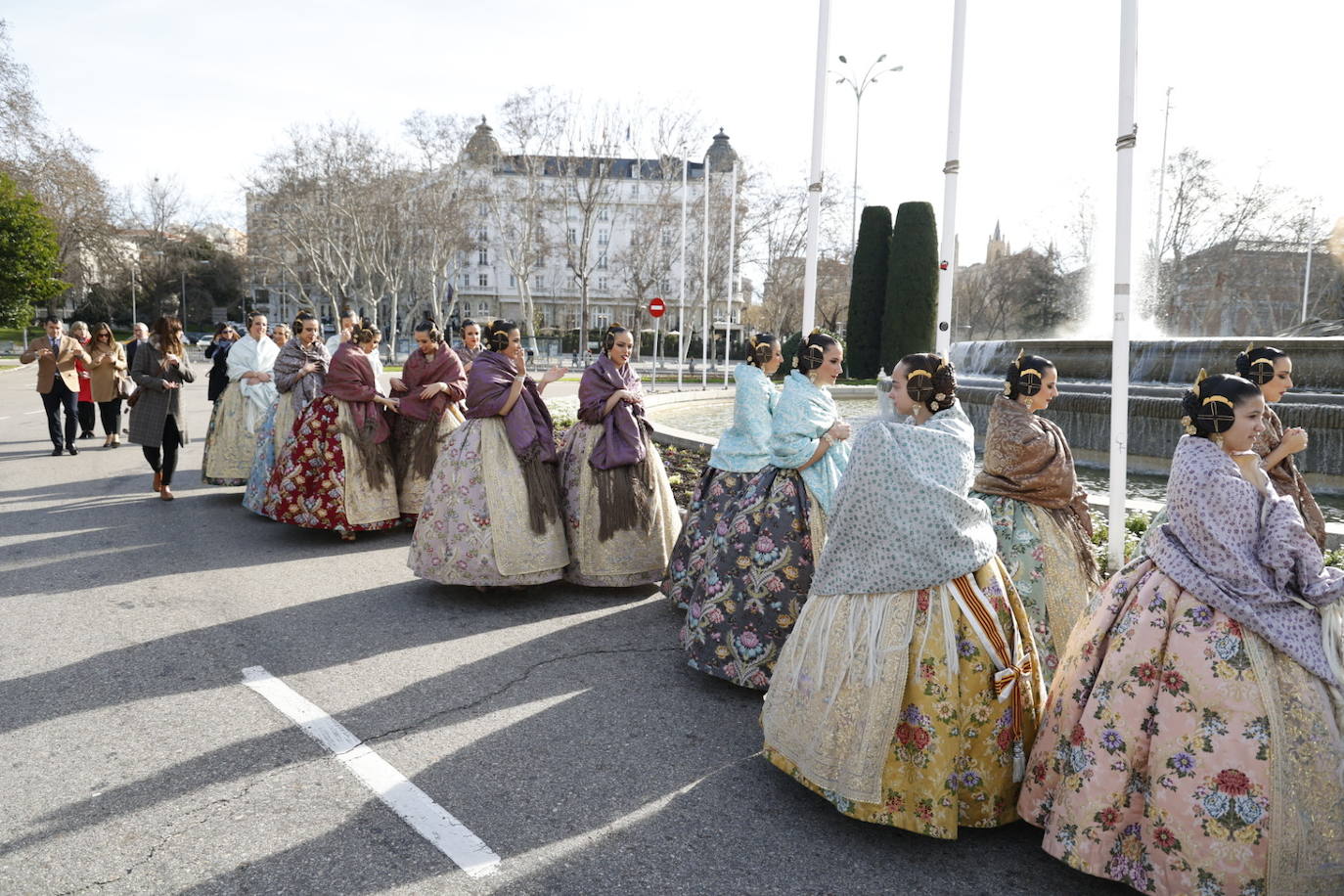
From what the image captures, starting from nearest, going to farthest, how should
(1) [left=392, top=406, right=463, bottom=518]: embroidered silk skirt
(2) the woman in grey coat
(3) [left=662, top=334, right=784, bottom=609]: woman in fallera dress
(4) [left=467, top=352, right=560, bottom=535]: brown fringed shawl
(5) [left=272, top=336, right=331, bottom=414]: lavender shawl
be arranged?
(3) [left=662, top=334, right=784, bottom=609]: woman in fallera dress → (4) [left=467, top=352, right=560, bottom=535]: brown fringed shawl → (1) [left=392, top=406, right=463, bottom=518]: embroidered silk skirt → (5) [left=272, top=336, right=331, bottom=414]: lavender shawl → (2) the woman in grey coat

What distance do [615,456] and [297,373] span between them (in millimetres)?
4164

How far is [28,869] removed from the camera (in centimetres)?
286

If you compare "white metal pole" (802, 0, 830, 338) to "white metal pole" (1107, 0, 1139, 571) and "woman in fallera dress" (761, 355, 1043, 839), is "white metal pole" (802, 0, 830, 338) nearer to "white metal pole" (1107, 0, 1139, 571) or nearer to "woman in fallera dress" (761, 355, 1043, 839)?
"white metal pole" (1107, 0, 1139, 571)

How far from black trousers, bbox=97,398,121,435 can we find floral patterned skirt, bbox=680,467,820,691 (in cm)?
1164

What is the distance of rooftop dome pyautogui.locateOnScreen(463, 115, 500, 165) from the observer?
37.8 m

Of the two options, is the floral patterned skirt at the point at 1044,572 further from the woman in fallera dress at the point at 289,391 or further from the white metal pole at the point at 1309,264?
the white metal pole at the point at 1309,264

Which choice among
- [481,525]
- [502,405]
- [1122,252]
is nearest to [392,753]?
[481,525]

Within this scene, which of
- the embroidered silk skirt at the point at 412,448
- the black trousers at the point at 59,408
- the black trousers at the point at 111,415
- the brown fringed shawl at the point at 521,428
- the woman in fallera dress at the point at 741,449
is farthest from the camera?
the black trousers at the point at 111,415

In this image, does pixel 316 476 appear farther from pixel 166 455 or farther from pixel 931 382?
pixel 931 382

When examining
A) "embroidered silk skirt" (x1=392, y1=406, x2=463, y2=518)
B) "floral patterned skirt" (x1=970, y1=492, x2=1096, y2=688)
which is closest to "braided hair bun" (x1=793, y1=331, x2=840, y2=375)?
"floral patterned skirt" (x1=970, y1=492, x2=1096, y2=688)

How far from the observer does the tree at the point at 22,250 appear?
1225 inches

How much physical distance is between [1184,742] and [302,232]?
1713 inches

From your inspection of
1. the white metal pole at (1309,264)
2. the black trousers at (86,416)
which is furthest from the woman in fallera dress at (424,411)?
the white metal pole at (1309,264)

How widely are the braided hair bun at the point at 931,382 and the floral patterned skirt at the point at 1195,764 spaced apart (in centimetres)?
88
